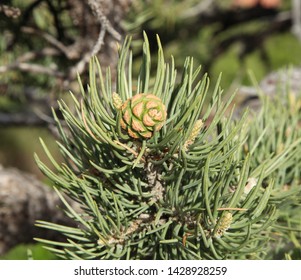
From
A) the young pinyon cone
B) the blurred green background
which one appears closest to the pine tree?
the young pinyon cone

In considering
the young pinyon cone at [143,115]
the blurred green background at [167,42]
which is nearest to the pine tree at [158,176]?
the young pinyon cone at [143,115]

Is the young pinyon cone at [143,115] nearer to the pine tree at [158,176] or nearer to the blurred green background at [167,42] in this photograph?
the pine tree at [158,176]

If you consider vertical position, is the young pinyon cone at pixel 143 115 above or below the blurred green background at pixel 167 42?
below

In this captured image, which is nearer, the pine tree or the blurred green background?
the pine tree

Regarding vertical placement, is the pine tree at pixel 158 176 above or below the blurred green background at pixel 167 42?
below

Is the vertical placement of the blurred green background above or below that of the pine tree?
above

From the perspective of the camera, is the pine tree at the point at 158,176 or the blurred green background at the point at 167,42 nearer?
the pine tree at the point at 158,176

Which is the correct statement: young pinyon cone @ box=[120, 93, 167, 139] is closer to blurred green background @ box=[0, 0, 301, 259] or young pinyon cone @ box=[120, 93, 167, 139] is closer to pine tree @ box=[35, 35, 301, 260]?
pine tree @ box=[35, 35, 301, 260]
